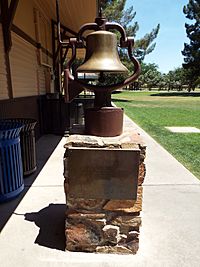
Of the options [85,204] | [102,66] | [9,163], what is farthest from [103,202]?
[9,163]

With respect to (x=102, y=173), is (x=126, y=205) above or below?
below

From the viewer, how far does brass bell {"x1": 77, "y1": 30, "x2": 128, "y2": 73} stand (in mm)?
2148

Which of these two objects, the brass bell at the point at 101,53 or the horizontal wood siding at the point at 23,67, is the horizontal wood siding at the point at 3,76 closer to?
the horizontal wood siding at the point at 23,67

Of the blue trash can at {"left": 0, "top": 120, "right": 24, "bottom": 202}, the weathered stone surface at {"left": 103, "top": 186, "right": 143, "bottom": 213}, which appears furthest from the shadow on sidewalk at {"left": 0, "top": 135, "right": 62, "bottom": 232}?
the weathered stone surface at {"left": 103, "top": 186, "right": 143, "bottom": 213}

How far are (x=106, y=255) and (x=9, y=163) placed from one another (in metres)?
1.71

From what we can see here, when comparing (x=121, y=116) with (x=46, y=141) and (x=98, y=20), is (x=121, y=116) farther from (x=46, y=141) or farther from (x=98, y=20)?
(x=46, y=141)

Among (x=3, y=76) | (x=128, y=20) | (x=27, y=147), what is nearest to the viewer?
(x=27, y=147)

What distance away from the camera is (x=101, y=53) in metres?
2.20

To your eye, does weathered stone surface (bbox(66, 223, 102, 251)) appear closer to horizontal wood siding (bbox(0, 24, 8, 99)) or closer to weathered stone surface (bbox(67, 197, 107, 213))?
weathered stone surface (bbox(67, 197, 107, 213))

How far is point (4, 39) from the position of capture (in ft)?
14.9

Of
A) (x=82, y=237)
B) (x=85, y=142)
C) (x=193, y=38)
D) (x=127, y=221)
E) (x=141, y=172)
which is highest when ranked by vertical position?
(x=193, y=38)

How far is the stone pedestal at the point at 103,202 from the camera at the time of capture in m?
2.12

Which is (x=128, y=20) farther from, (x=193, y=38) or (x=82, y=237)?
(x=82, y=237)

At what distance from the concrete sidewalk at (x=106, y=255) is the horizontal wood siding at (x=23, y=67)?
230 centimetres
